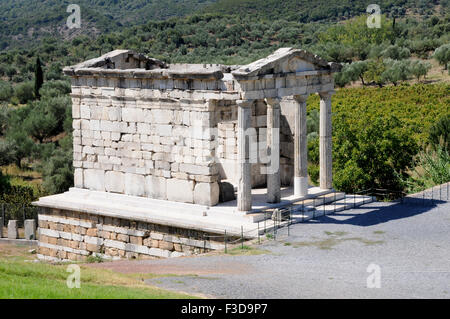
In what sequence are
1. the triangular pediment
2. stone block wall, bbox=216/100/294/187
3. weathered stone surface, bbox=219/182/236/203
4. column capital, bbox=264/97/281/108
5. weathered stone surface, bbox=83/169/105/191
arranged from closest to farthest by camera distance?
1. the triangular pediment
2. column capital, bbox=264/97/281/108
3. weathered stone surface, bbox=219/182/236/203
4. weathered stone surface, bbox=83/169/105/191
5. stone block wall, bbox=216/100/294/187

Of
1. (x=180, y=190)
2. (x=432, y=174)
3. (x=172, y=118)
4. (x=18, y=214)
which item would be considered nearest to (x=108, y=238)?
(x=180, y=190)

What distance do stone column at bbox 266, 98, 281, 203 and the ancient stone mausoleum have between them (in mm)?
30

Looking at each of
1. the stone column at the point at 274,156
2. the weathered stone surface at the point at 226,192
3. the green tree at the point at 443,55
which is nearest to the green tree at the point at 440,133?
the stone column at the point at 274,156

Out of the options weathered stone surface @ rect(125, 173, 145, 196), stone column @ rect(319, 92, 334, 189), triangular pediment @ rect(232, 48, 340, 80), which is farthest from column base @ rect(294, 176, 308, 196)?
weathered stone surface @ rect(125, 173, 145, 196)

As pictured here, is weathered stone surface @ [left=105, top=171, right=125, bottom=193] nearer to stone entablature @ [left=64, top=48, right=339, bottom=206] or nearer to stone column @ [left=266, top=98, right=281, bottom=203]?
stone entablature @ [left=64, top=48, right=339, bottom=206]

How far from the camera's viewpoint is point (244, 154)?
22.2m

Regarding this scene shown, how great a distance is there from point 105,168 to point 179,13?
345 feet

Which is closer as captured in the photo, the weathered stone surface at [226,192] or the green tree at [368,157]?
the weathered stone surface at [226,192]

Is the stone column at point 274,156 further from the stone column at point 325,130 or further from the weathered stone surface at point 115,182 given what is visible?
the weathered stone surface at point 115,182

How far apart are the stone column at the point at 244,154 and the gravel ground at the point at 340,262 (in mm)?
1434

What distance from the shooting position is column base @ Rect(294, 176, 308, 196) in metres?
24.3

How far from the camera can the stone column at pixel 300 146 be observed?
24.0 metres

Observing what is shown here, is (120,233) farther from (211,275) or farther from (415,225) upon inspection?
(415,225)

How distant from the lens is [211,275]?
17.7 meters
